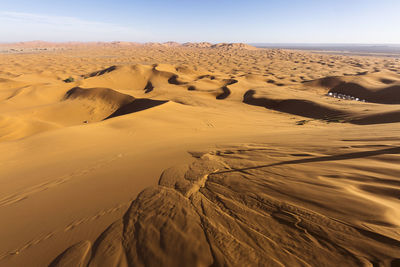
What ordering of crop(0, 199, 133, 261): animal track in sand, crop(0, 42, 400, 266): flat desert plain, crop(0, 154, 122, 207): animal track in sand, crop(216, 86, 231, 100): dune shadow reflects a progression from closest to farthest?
crop(0, 42, 400, 266): flat desert plain < crop(0, 199, 133, 261): animal track in sand < crop(0, 154, 122, 207): animal track in sand < crop(216, 86, 231, 100): dune shadow

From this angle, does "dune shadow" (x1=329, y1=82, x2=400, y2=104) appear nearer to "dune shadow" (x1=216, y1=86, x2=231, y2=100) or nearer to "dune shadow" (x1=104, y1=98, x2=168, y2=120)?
"dune shadow" (x1=216, y1=86, x2=231, y2=100)

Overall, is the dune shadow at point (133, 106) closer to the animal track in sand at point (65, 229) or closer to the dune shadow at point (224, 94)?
the dune shadow at point (224, 94)

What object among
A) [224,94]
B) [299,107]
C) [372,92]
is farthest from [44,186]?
[372,92]

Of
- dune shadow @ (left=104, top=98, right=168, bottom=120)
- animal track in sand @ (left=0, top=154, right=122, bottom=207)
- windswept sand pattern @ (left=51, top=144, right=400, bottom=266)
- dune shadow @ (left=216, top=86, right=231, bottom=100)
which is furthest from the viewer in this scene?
dune shadow @ (left=216, top=86, right=231, bottom=100)

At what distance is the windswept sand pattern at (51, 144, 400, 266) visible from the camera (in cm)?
190

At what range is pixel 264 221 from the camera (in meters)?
2.32

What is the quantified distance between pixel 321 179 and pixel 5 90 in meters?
24.3

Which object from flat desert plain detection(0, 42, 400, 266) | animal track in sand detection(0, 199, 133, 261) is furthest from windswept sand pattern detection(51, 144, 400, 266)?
animal track in sand detection(0, 199, 133, 261)

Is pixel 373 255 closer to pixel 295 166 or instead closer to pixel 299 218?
pixel 299 218

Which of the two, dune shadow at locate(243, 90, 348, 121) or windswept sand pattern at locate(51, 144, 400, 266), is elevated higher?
windswept sand pattern at locate(51, 144, 400, 266)

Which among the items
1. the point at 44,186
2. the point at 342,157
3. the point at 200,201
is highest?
the point at 342,157

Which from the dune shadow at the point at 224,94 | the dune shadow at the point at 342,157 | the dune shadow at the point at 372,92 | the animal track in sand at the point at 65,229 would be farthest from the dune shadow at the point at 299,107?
the animal track in sand at the point at 65,229

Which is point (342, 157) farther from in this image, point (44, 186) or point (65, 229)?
point (44, 186)

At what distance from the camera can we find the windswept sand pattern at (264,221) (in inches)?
74.7
